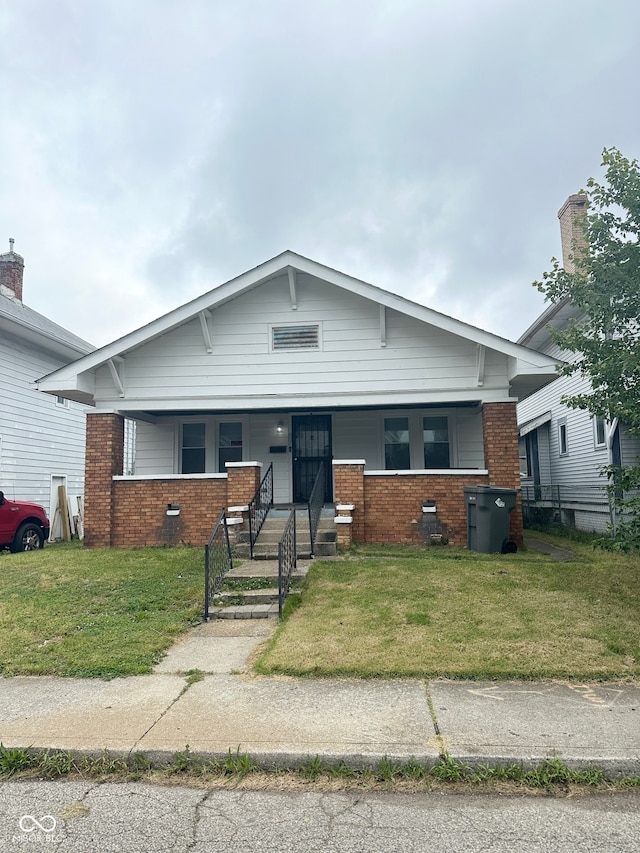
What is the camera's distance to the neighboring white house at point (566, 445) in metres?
13.6

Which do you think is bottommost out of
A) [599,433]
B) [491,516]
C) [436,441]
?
[491,516]

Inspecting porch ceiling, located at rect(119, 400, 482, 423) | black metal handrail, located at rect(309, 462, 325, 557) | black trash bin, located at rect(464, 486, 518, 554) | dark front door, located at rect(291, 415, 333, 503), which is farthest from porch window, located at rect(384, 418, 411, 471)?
black trash bin, located at rect(464, 486, 518, 554)

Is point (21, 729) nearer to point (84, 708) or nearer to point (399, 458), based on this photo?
point (84, 708)

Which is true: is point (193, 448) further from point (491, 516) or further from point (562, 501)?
point (562, 501)

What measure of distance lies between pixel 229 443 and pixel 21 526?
16.2 feet

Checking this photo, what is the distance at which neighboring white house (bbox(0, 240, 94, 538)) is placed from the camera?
1479 centimetres

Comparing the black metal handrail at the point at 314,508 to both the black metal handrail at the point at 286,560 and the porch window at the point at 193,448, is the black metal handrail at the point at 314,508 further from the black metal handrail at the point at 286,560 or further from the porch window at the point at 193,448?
the porch window at the point at 193,448

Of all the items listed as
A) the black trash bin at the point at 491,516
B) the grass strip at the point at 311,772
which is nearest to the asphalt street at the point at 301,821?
the grass strip at the point at 311,772

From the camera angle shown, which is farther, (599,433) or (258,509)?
(599,433)

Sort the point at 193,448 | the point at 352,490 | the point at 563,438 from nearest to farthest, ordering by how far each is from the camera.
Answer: the point at 352,490 → the point at 193,448 → the point at 563,438

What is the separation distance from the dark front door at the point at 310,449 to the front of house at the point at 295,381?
2.16 metres

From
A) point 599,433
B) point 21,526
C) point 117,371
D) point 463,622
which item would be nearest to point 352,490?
point 463,622

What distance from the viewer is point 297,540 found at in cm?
1030

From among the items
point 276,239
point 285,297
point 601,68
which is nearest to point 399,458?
point 285,297
